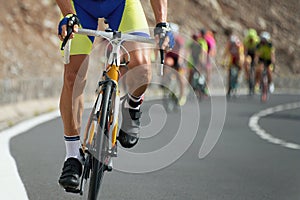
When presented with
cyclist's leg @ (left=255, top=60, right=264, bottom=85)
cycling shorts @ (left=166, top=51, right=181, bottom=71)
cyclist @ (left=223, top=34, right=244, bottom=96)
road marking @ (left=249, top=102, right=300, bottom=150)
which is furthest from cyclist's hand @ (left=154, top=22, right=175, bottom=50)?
cyclist's leg @ (left=255, top=60, right=264, bottom=85)

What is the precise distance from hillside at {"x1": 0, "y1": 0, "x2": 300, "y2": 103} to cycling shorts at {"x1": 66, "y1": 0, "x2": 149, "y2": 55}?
30.4ft

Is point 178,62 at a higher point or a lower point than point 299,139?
higher

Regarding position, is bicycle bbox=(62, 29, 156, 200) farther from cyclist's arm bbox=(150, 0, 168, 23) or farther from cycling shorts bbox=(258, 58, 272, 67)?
cycling shorts bbox=(258, 58, 272, 67)

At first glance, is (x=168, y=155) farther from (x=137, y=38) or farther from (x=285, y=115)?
(x=285, y=115)

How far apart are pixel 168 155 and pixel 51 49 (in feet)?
61.3

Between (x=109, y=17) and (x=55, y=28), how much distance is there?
23.6 metres

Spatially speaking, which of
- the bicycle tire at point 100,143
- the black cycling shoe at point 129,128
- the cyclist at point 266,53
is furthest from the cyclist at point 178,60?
the bicycle tire at point 100,143

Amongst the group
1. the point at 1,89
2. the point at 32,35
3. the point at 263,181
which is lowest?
the point at 263,181

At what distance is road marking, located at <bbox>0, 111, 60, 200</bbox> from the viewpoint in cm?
646


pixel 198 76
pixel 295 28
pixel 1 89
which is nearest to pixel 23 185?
pixel 1 89

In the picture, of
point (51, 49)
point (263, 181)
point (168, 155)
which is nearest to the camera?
point (263, 181)

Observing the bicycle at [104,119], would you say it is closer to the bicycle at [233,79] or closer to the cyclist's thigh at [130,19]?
the cyclist's thigh at [130,19]

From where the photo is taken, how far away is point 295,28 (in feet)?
148

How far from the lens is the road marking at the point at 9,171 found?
21.2ft
